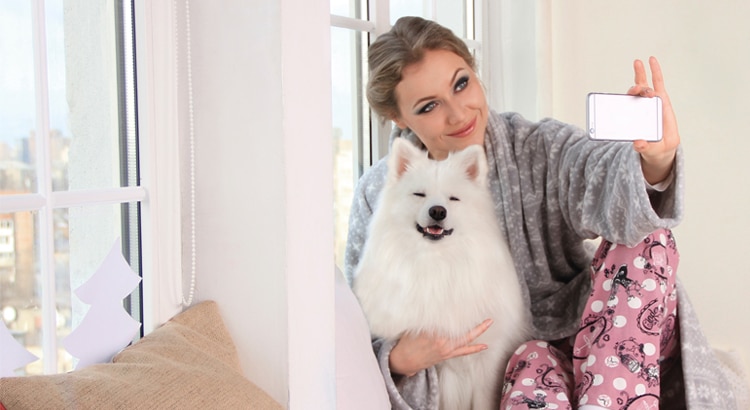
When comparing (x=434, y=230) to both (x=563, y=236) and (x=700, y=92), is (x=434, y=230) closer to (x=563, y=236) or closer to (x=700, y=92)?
(x=563, y=236)

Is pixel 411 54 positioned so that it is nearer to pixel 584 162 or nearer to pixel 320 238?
pixel 584 162

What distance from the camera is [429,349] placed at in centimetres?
149

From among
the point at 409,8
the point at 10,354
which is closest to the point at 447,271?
the point at 10,354

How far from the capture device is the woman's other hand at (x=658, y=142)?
1.31 m

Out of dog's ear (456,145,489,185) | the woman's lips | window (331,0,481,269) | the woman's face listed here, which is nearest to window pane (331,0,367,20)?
window (331,0,481,269)

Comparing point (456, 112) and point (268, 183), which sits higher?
point (456, 112)

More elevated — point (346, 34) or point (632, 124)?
point (346, 34)

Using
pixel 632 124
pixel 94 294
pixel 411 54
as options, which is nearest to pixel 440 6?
pixel 411 54

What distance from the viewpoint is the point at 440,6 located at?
2422 mm

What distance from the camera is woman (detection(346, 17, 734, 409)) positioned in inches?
53.9

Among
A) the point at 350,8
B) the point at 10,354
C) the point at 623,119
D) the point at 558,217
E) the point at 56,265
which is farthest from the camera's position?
the point at 350,8

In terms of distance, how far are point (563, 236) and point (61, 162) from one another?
Result: 42.7 inches

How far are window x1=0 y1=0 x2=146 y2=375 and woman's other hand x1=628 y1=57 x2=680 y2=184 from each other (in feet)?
2.82

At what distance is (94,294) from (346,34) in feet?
3.76
